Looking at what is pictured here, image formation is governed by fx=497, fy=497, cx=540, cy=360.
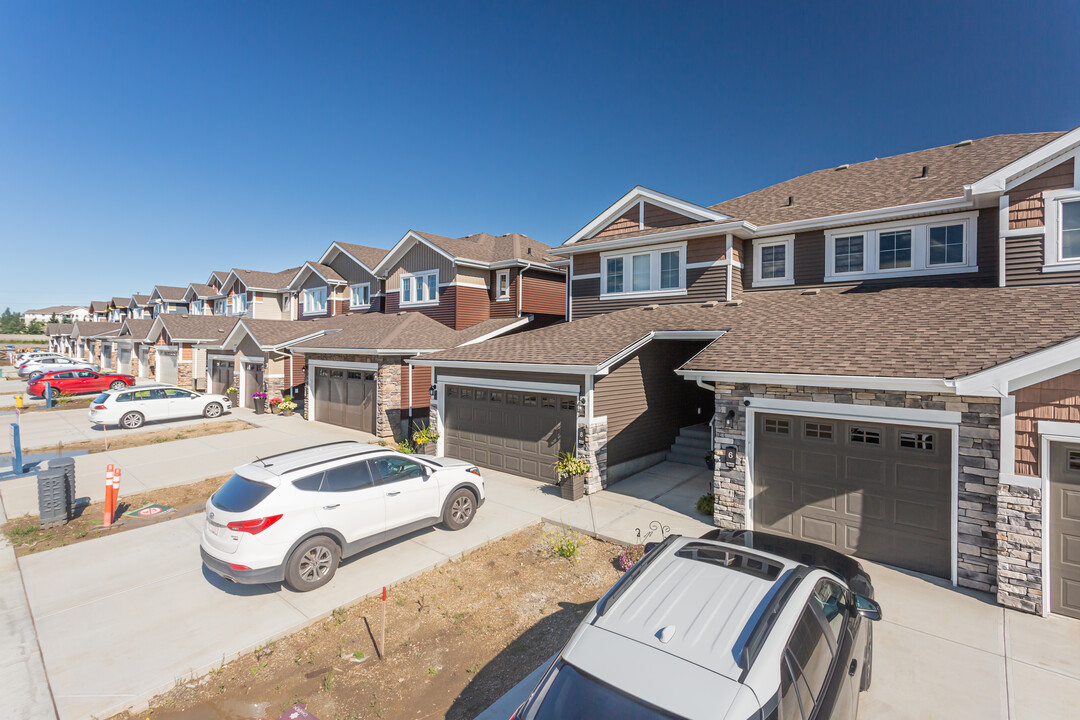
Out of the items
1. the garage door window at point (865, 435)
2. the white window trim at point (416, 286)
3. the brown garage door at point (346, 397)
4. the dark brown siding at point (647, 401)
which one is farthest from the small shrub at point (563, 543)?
the white window trim at point (416, 286)

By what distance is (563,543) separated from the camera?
8773 mm

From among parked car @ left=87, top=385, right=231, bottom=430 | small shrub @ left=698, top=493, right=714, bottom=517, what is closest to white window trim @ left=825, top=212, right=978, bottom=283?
small shrub @ left=698, top=493, right=714, bottom=517

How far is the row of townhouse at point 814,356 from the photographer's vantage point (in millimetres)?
6805

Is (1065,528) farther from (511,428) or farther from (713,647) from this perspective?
(511,428)

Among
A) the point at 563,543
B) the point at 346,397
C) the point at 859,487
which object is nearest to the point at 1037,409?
the point at 859,487

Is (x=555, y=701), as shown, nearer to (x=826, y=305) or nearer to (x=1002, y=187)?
(x=826, y=305)

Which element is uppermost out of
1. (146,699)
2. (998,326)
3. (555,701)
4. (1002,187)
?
(1002,187)

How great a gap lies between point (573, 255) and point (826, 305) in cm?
839

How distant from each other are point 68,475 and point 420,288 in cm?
1453

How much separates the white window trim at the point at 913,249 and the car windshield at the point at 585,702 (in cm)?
1357

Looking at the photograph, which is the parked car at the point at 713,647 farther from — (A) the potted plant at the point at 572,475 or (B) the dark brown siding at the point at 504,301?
(B) the dark brown siding at the point at 504,301

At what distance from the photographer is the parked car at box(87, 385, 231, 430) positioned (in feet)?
63.3

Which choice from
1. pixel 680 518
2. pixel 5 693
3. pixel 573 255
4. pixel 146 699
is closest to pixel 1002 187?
pixel 680 518

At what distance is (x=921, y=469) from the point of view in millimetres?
7523
